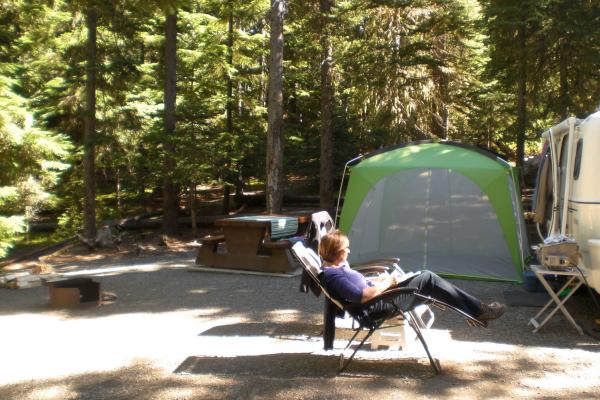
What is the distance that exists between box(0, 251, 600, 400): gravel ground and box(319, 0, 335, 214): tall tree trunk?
7.69 meters

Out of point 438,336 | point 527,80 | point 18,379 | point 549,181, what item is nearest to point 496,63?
point 527,80

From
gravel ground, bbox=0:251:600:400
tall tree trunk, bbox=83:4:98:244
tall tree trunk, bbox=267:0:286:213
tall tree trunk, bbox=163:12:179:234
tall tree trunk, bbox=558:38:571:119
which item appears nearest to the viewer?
gravel ground, bbox=0:251:600:400

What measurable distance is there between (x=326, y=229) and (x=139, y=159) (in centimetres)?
1032

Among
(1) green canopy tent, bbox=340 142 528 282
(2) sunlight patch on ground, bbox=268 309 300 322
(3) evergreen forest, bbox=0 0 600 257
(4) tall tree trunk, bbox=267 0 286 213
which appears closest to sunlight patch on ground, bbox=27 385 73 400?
(2) sunlight patch on ground, bbox=268 309 300 322

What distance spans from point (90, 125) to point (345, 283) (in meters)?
11.7

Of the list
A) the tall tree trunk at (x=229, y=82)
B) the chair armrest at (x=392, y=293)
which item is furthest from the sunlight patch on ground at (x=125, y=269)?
the tall tree trunk at (x=229, y=82)

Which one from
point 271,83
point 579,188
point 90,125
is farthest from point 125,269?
point 579,188

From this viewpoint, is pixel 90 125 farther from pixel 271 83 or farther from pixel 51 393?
pixel 51 393

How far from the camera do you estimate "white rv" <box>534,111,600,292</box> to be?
5.27 m

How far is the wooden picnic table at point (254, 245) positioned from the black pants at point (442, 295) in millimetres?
4438

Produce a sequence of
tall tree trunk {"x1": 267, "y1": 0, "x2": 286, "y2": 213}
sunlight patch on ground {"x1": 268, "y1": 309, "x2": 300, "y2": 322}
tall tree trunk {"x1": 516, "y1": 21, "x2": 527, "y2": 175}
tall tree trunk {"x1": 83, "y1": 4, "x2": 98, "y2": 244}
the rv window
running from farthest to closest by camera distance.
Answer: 1. tall tree trunk {"x1": 83, "y1": 4, "x2": 98, "y2": 244}
2. tall tree trunk {"x1": 516, "y1": 21, "x2": 527, "y2": 175}
3. tall tree trunk {"x1": 267, "y1": 0, "x2": 286, "y2": 213}
4. sunlight patch on ground {"x1": 268, "y1": 309, "x2": 300, "y2": 322}
5. the rv window

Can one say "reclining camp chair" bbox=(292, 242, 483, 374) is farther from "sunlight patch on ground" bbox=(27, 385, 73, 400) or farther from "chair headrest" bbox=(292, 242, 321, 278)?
"sunlight patch on ground" bbox=(27, 385, 73, 400)

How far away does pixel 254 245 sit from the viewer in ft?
29.1

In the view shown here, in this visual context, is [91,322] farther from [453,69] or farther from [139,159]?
[453,69]
